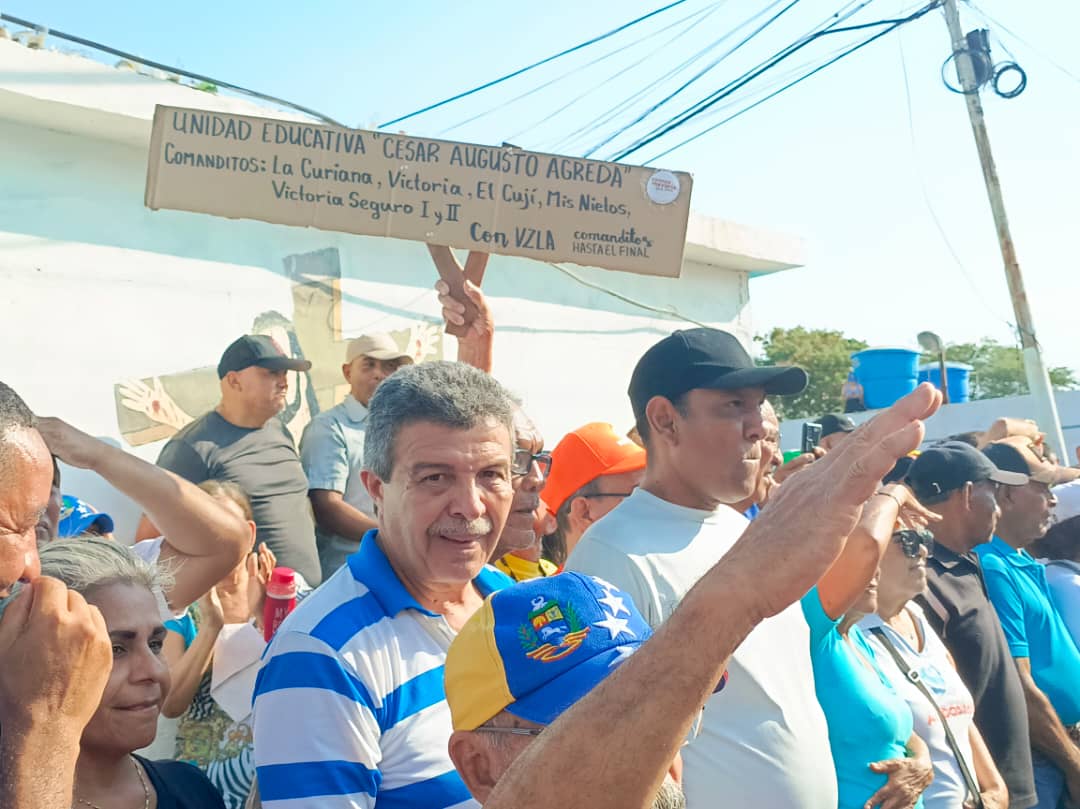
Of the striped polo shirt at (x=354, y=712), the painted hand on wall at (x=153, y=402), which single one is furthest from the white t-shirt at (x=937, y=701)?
the painted hand on wall at (x=153, y=402)

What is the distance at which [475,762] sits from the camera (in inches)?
60.7

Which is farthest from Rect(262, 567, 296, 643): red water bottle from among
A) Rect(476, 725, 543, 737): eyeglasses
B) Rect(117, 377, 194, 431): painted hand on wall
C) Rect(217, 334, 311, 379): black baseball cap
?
Rect(117, 377, 194, 431): painted hand on wall

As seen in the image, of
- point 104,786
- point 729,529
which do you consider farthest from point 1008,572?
point 104,786

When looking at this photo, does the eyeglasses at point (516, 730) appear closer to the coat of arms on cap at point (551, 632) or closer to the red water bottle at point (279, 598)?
the coat of arms on cap at point (551, 632)

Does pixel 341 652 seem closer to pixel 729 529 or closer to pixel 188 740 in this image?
pixel 729 529

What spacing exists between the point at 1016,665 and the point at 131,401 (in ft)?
14.1

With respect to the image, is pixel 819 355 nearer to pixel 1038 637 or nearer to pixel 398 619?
pixel 1038 637

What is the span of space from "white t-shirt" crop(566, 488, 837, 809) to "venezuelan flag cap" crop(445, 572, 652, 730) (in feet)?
2.41

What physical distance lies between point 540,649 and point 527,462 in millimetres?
1514

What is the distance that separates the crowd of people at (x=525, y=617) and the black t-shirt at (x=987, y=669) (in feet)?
0.04

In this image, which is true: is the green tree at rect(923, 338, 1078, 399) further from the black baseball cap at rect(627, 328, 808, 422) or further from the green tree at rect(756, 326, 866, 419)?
the black baseball cap at rect(627, 328, 808, 422)

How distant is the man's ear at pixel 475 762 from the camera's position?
152 cm

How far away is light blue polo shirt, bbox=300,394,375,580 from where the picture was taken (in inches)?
192

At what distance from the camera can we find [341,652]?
1921mm
